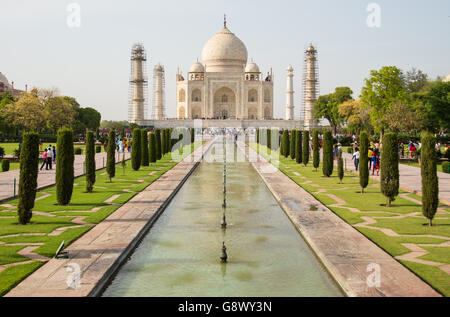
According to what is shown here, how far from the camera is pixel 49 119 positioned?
3962 cm

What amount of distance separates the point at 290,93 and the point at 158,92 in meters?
18.6

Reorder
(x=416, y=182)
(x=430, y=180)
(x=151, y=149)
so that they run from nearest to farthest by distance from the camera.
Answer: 1. (x=430, y=180)
2. (x=416, y=182)
3. (x=151, y=149)

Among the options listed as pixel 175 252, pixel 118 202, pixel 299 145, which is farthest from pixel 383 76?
pixel 175 252

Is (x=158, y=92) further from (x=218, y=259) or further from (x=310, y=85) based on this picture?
(x=218, y=259)

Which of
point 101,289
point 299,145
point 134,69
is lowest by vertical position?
point 101,289

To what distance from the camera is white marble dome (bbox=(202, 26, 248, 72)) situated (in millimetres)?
70850

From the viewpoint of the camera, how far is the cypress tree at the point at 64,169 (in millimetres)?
9903

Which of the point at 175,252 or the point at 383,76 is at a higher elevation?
the point at 383,76

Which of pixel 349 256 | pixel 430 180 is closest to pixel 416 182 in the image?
pixel 430 180

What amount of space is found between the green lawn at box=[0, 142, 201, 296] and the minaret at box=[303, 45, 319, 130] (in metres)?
51.8

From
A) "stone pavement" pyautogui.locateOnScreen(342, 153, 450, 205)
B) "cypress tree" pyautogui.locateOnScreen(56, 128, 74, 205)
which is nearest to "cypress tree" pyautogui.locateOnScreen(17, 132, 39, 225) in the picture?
"cypress tree" pyautogui.locateOnScreen(56, 128, 74, 205)

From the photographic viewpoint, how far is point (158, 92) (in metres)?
68.8

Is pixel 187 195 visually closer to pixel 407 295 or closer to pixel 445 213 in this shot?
pixel 445 213
